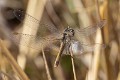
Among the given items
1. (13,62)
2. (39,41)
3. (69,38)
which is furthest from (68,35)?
(13,62)

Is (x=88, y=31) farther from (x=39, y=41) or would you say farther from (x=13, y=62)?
(x=13, y=62)

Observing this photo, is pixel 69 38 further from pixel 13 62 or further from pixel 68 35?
pixel 13 62

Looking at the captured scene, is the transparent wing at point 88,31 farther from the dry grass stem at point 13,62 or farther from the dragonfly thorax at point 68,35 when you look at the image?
the dry grass stem at point 13,62

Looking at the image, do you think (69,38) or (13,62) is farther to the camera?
(69,38)

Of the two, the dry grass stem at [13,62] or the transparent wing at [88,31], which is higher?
the transparent wing at [88,31]

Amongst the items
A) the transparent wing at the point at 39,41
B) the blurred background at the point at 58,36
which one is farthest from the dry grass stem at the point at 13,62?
the transparent wing at the point at 39,41

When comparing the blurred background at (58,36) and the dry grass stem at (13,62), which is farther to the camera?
the blurred background at (58,36)

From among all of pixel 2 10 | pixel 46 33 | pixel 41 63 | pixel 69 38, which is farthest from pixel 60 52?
pixel 2 10

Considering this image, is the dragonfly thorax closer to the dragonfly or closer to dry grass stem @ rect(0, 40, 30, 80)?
the dragonfly

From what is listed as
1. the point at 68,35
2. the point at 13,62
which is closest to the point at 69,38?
the point at 68,35
